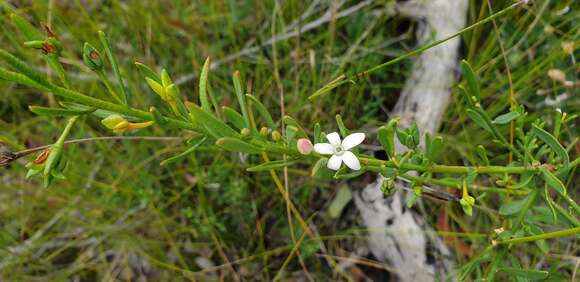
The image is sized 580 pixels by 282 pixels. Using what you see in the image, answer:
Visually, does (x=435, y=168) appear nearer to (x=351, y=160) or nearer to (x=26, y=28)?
(x=351, y=160)

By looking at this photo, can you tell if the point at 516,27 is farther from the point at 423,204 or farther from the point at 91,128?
the point at 91,128

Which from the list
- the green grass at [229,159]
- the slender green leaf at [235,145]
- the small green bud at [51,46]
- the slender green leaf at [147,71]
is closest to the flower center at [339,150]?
the slender green leaf at [235,145]

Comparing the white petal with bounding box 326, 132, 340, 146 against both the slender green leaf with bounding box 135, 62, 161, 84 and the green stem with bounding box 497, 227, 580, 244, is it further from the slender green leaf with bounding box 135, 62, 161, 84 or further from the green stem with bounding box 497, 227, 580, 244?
the green stem with bounding box 497, 227, 580, 244

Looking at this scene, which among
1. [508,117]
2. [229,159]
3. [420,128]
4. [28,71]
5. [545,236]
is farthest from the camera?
[229,159]

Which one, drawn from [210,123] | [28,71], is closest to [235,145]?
[210,123]

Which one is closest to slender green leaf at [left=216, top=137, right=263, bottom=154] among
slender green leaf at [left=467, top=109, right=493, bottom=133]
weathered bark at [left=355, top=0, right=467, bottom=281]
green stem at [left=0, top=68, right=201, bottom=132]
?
green stem at [left=0, top=68, right=201, bottom=132]

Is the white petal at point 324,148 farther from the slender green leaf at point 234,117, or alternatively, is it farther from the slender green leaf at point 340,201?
the slender green leaf at point 340,201
